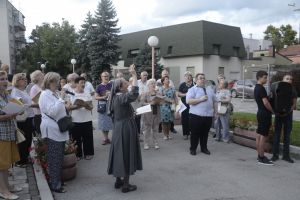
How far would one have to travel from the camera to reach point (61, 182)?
5.96 m

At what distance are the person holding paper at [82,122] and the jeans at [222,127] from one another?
376 centimetres

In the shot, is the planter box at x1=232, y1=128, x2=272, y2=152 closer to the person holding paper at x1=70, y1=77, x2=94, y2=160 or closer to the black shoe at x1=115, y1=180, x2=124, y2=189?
the person holding paper at x1=70, y1=77, x2=94, y2=160

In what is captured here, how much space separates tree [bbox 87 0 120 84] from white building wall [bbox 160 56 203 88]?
22.9 feet

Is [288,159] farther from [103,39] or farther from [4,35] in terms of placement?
[4,35]

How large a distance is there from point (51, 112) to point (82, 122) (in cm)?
239

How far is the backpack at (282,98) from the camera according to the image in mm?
7363

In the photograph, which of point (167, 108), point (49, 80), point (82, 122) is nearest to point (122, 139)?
point (49, 80)

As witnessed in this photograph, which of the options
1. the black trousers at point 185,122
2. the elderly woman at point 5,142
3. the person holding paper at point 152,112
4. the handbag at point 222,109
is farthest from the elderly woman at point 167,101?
the elderly woman at point 5,142

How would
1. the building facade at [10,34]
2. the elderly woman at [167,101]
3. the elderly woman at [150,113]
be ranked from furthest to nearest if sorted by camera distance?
1. the building facade at [10,34]
2. the elderly woman at [167,101]
3. the elderly woman at [150,113]

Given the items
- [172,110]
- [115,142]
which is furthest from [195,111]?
[115,142]

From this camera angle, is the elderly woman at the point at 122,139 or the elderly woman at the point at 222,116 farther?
the elderly woman at the point at 222,116

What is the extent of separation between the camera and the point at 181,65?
42250mm

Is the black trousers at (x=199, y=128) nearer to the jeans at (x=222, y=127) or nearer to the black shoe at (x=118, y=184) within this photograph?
the jeans at (x=222, y=127)

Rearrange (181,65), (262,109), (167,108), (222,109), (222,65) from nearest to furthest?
1. (262,109)
2. (222,109)
3. (167,108)
4. (222,65)
5. (181,65)
